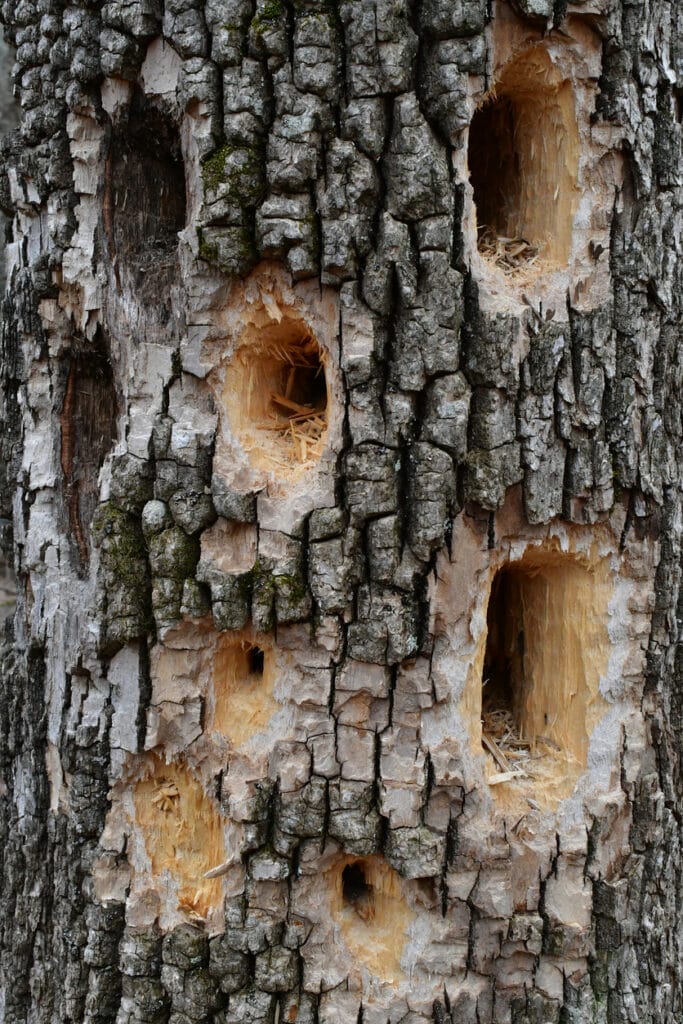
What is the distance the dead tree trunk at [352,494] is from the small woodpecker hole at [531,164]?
1 centimetres

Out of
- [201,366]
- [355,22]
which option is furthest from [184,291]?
[355,22]

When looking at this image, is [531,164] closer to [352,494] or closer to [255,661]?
[352,494]

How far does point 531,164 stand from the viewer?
7.72 feet

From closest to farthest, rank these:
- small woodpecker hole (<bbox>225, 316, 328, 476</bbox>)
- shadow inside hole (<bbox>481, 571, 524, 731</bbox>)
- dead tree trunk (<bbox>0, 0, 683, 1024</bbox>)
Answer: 1. dead tree trunk (<bbox>0, 0, 683, 1024</bbox>)
2. small woodpecker hole (<bbox>225, 316, 328, 476</bbox>)
3. shadow inside hole (<bbox>481, 571, 524, 731</bbox>)

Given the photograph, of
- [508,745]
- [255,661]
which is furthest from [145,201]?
[508,745]

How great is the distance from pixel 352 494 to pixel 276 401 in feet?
1.36

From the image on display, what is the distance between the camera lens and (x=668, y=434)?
2.42 metres

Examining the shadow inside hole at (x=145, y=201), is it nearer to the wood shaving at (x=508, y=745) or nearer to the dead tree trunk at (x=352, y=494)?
the dead tree trunk at (x=352, y=494)

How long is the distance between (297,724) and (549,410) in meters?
1.06

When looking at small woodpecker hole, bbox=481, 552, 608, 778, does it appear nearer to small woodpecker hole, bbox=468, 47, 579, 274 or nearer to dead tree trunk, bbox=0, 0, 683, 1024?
dead tree trunk, bbox=0, 0, 683, 1024

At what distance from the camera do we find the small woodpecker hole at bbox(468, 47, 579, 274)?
225 centimetres

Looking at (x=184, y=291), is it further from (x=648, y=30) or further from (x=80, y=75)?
(x=648, y=30)

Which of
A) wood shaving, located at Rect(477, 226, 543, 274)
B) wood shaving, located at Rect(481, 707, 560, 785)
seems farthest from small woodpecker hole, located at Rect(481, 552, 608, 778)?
wood shaving, located at Rect(477, 226, 543, 274)

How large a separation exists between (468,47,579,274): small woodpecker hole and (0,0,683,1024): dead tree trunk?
0.4 inches
